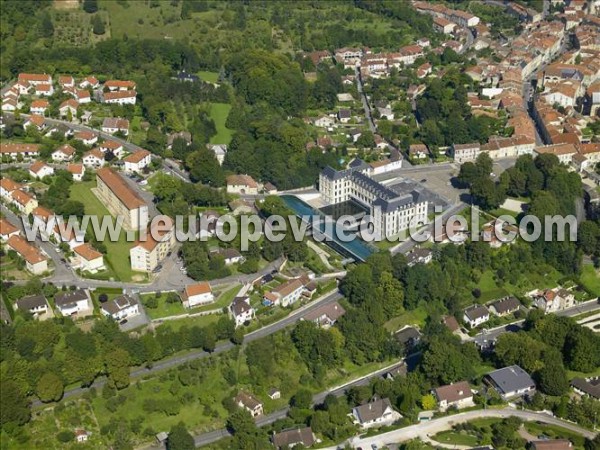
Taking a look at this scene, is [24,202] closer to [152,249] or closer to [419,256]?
[152,249]

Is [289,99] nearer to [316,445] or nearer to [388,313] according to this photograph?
[388,313]

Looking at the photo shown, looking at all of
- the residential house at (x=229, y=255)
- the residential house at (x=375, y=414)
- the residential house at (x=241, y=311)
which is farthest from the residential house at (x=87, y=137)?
the residential house at (x=375, y=414)

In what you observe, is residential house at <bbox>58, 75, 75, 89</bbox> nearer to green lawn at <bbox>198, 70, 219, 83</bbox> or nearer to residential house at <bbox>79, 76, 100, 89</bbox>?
residential house at <bbox>79, 76, 100, 89</bbox>

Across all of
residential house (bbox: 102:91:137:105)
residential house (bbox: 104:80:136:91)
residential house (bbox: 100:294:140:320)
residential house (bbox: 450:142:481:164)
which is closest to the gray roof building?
residential house (bbox: 100:294:140:320)

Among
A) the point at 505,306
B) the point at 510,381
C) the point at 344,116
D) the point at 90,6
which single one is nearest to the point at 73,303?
the point at 510,381

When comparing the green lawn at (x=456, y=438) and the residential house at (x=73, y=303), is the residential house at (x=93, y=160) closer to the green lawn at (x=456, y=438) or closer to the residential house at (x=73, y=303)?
the residential house at (x=73, y=303)
